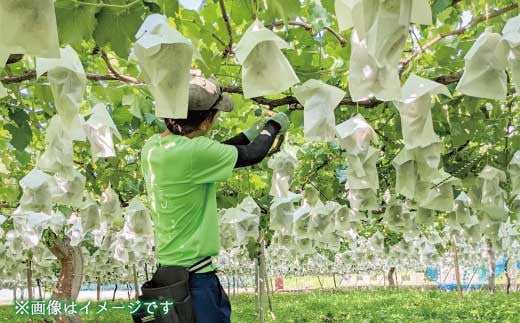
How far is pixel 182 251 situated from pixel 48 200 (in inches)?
41.4

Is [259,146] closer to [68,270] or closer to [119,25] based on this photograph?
[119,25]

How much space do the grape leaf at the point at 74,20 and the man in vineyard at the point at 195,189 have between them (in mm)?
658

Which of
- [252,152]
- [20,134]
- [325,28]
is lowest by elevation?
[252,152]

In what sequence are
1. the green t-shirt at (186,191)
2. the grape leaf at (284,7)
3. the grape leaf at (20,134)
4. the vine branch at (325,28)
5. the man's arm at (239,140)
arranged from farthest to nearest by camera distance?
the grape leaf at (20,134), the man's arm at (239,140), the vine branch at (325,28), the green t-shirt at (186,191), the grape leaf at (284,7)

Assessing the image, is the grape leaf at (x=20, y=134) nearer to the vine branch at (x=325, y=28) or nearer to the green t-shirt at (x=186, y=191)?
the green t-shirt at (x=186, y=191)

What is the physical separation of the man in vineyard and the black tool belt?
0.04 metres

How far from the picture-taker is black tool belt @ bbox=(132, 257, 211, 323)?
235 centimetres

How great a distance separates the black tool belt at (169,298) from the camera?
2.35 meters

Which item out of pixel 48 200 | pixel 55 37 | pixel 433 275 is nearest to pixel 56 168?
pixel 48 200

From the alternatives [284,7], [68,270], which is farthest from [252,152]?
[68,270]

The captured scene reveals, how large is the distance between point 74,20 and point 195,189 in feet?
3.08

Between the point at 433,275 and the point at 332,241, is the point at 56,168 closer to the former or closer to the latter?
the point at 332,241

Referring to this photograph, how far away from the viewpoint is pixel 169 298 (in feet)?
7.72

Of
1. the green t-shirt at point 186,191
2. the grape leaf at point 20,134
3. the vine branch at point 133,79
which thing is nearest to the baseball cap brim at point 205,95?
the green t-shirt at point 186,191
